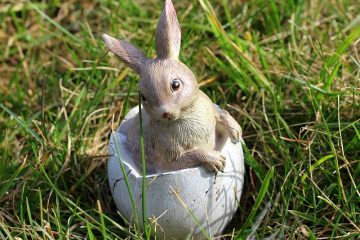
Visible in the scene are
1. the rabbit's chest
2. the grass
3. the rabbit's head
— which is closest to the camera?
the rabbit's head

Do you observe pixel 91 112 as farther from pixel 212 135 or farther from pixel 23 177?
pixel 212 135

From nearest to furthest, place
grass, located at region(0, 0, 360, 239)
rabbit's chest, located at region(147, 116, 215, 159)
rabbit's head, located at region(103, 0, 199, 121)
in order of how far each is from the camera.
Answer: rabbit's head, located at region(103, 0, 199, 121)
rabbit's chest, located at region(147, 116, 215, 159)
grass, located at region(0, 0, 360, 239)

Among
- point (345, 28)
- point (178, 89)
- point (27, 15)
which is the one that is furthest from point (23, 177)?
point (345, 28)

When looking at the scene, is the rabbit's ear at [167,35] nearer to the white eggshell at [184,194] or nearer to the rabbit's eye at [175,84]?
the rabbit's eye at [175,84]

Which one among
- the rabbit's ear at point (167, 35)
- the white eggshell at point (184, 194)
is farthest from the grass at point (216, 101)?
the rabbit's ear at point (167, 35)

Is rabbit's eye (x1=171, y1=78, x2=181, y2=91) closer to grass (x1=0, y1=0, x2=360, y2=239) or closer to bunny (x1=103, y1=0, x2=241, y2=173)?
bunny (x1=103, y1=0, x2=241, y2=173)

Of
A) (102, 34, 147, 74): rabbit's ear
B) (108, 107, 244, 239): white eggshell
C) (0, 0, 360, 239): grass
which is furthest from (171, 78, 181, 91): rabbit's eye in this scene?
(0, 0, 360, 239): grass

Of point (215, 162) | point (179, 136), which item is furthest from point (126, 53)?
point (215, 162)
